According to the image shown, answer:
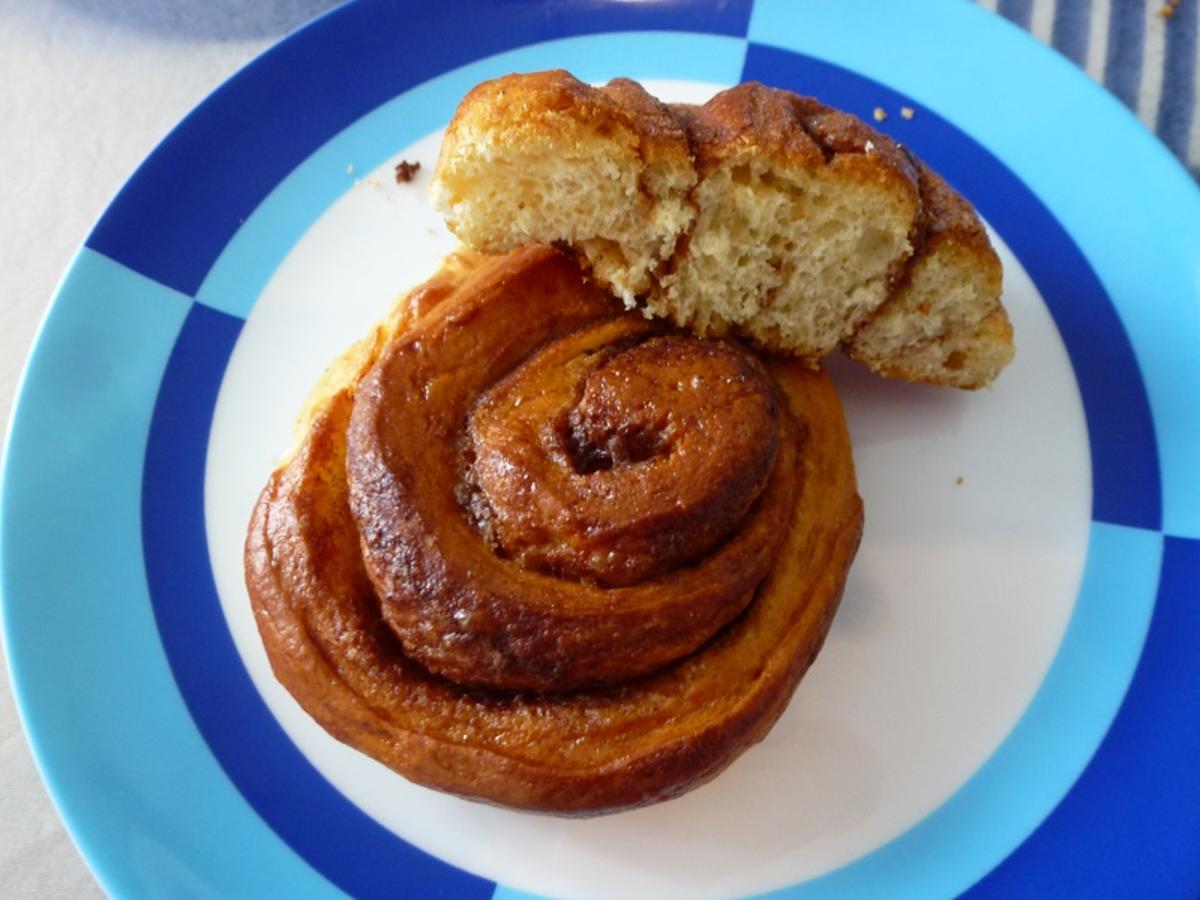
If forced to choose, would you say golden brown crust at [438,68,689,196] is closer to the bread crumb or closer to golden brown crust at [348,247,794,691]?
golden brown crust at [348,247,794,691]

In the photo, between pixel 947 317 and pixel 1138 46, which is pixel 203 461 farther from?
pixel 1138 46

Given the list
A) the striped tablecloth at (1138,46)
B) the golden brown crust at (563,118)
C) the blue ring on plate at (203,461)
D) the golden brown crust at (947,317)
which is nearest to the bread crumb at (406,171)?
the blue ring on plate at (203,461)

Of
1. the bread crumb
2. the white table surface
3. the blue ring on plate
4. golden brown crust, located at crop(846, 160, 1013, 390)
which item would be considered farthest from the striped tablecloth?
the white table surface

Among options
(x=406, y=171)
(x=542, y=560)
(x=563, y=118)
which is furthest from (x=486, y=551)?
(x=406, y=171)

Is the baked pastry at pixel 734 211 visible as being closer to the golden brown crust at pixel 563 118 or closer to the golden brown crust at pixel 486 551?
the golden brown crust at pixel 563 118

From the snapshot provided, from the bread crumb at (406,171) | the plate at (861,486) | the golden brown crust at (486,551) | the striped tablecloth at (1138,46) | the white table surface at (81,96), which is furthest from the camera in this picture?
the white table surface at (81,96)

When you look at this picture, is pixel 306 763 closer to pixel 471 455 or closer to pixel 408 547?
pixel 408 547
